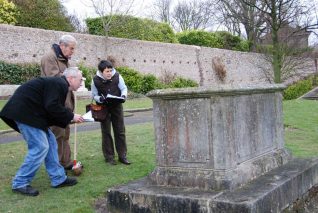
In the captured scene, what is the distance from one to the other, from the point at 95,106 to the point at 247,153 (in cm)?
249

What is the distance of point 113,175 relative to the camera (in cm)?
613

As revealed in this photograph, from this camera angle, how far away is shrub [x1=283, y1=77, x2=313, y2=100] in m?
30.1

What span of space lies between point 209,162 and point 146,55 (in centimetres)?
2264

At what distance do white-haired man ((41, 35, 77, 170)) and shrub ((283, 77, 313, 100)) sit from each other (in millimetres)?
25485

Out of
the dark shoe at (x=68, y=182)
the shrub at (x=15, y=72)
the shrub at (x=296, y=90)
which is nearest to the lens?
the dark shoe at (x=68, y=182)

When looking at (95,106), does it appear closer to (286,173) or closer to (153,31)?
(286,173)

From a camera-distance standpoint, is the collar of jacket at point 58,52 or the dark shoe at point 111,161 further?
the dark shoe at point 111,161

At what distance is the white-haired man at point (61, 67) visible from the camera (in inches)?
237

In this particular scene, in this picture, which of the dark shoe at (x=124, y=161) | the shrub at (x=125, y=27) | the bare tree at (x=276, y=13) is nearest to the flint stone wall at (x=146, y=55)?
the shrub at (x=125, y=27)

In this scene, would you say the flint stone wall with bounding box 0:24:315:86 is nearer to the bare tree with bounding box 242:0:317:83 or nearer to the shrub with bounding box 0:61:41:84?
the shrub with bounding box 0:61:41:84

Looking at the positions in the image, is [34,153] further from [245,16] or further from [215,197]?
[245,16]

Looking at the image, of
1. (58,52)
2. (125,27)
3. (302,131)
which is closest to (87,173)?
(58,52)

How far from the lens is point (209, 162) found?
470 centimetres

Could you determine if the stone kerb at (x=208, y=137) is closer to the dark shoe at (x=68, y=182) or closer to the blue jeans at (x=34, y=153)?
the dark shoe at (x=68, y=182)
